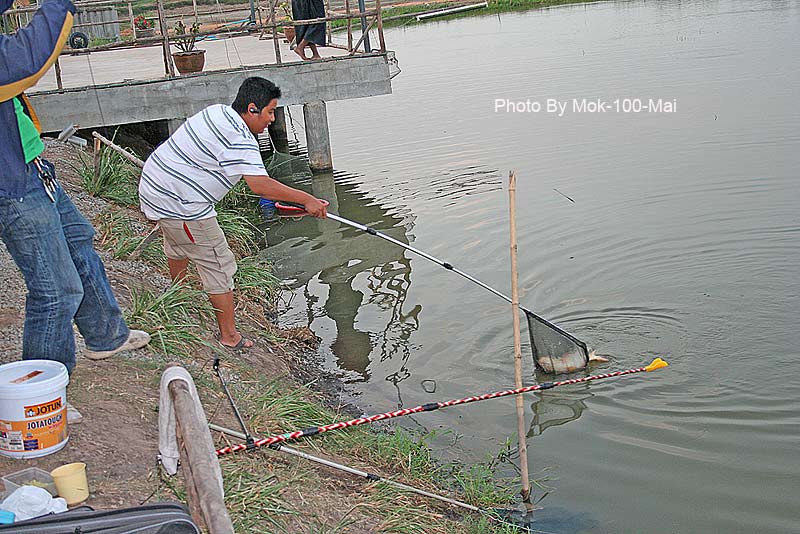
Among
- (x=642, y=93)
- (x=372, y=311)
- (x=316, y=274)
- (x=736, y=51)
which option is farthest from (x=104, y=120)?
(x=736, y=51)

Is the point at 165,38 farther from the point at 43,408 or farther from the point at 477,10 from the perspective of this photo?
the point at 477,10

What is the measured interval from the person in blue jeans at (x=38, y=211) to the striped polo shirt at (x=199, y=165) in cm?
112

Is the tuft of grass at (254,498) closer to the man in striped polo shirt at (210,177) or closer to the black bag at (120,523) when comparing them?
the black bag at (120,523)

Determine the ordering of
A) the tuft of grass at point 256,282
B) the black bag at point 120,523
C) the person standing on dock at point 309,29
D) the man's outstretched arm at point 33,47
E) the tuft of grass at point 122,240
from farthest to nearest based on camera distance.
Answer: the person standing on dock at point 309,29
the tuft of grass at point 256,282
the tuft of grass at point 122,240
the man's outstretched arm at point 33,47
the black bag at point 120,523

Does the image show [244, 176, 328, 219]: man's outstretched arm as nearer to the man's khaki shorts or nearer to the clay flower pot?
the man's khaki shorts

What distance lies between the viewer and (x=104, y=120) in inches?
410

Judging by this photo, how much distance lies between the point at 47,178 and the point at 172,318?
84.0 inches

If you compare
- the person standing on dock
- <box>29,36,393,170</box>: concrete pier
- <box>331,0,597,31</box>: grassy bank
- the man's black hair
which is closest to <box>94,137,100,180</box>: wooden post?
<box>29,36,393,170</box>: concrete pier

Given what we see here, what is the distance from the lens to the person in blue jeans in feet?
10.6

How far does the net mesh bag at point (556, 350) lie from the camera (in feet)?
19.8

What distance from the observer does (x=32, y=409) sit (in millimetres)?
3414

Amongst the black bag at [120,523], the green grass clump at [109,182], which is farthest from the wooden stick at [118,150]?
the black bag at [120,523]

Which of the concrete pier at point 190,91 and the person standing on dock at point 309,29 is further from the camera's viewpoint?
the person standing on dock at point 309,29

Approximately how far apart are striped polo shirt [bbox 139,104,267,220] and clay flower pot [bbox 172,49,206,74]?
5686 mm
